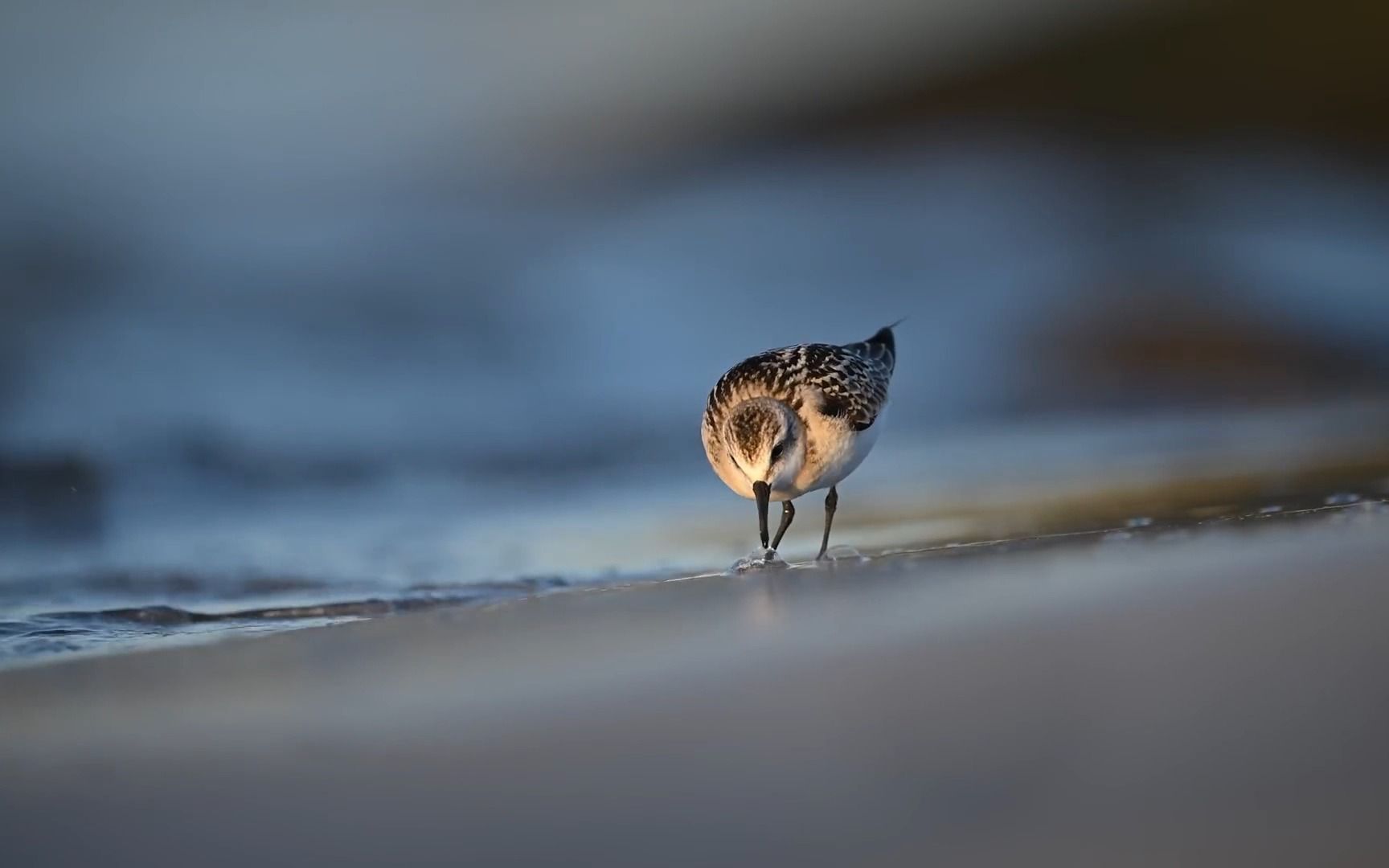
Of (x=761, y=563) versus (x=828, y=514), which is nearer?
(x=761, y=563)

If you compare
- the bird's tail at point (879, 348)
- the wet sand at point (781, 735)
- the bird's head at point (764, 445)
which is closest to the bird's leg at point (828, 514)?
the bird's head at point (764, 445)

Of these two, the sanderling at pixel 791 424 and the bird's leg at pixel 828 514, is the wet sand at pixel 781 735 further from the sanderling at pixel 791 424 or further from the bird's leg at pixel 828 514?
the bird's leg at pixel 828 514

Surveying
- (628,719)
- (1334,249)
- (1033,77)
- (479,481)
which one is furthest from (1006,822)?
(1033,77)

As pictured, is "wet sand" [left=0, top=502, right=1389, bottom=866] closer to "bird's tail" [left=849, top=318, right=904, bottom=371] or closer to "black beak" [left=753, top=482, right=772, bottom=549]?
"black beak" [left=753, top=482, right=772, bottom=549]

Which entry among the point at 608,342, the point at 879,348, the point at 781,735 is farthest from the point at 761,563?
the point at 608,342

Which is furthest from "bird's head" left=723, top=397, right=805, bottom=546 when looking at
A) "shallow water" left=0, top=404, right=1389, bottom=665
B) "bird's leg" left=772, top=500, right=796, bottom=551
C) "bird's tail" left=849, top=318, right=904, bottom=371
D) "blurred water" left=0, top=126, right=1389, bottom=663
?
"bird's tail" left=849, top=318, right=904, bottom=371

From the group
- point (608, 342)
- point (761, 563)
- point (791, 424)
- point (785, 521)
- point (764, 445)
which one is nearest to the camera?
point (761, 563)

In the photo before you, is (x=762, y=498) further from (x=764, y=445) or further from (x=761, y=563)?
(x=761, y=563)
